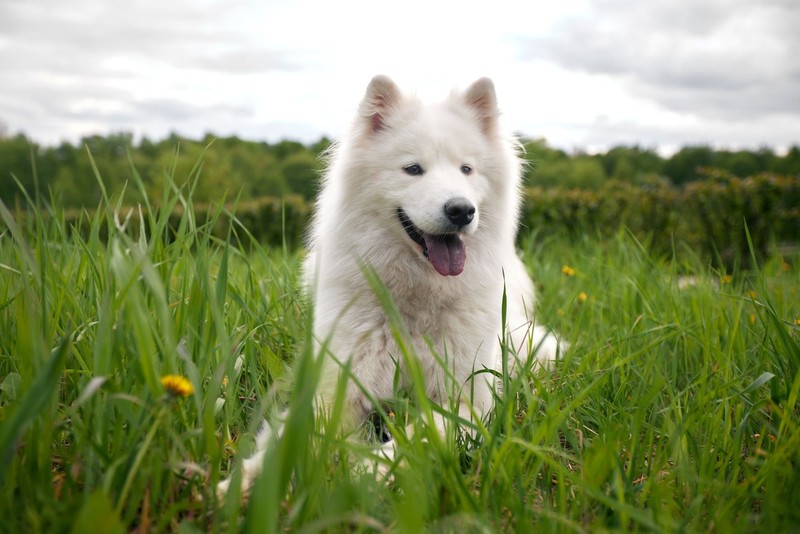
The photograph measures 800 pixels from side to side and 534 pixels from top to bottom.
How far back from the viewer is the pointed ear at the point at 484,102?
3215 millimetres

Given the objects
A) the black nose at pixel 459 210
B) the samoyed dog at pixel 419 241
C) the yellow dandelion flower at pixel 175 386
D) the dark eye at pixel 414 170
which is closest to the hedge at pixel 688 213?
the samoyed dog at pixel 419 241

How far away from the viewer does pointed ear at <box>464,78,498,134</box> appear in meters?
3.21

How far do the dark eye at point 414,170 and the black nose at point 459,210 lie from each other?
346 millimetres

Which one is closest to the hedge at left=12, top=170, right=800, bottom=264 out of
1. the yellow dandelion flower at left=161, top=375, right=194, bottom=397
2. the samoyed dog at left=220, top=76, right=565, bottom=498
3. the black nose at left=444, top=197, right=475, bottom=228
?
the samoyed dog at left=220, top=76, right=565, bottom=498

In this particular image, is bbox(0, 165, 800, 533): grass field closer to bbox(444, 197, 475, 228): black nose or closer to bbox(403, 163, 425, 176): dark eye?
bbox(444, 197, 475, 228): black nose

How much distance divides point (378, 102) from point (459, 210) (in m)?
0.84

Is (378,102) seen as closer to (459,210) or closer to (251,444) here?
(459,210)

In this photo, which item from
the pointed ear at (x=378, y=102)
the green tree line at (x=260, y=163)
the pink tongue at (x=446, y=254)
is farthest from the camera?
the green tree line at (x=260, y=163)

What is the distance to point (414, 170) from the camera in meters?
2.95

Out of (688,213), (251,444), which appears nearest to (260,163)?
(688,213)

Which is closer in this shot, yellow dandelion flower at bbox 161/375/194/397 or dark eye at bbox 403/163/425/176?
yellow dandelion flower at bbox 161/375/194/397

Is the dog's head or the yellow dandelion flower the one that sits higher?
the dog's head

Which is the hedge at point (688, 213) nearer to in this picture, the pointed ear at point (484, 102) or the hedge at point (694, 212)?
the hedge at point (694, 212)

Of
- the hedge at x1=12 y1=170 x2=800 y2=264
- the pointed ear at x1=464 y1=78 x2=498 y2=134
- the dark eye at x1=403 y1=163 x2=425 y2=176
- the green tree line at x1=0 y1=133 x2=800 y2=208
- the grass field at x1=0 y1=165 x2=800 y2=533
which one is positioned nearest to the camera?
the grass field at x1=0 y1=165 x2=800 y2=533
